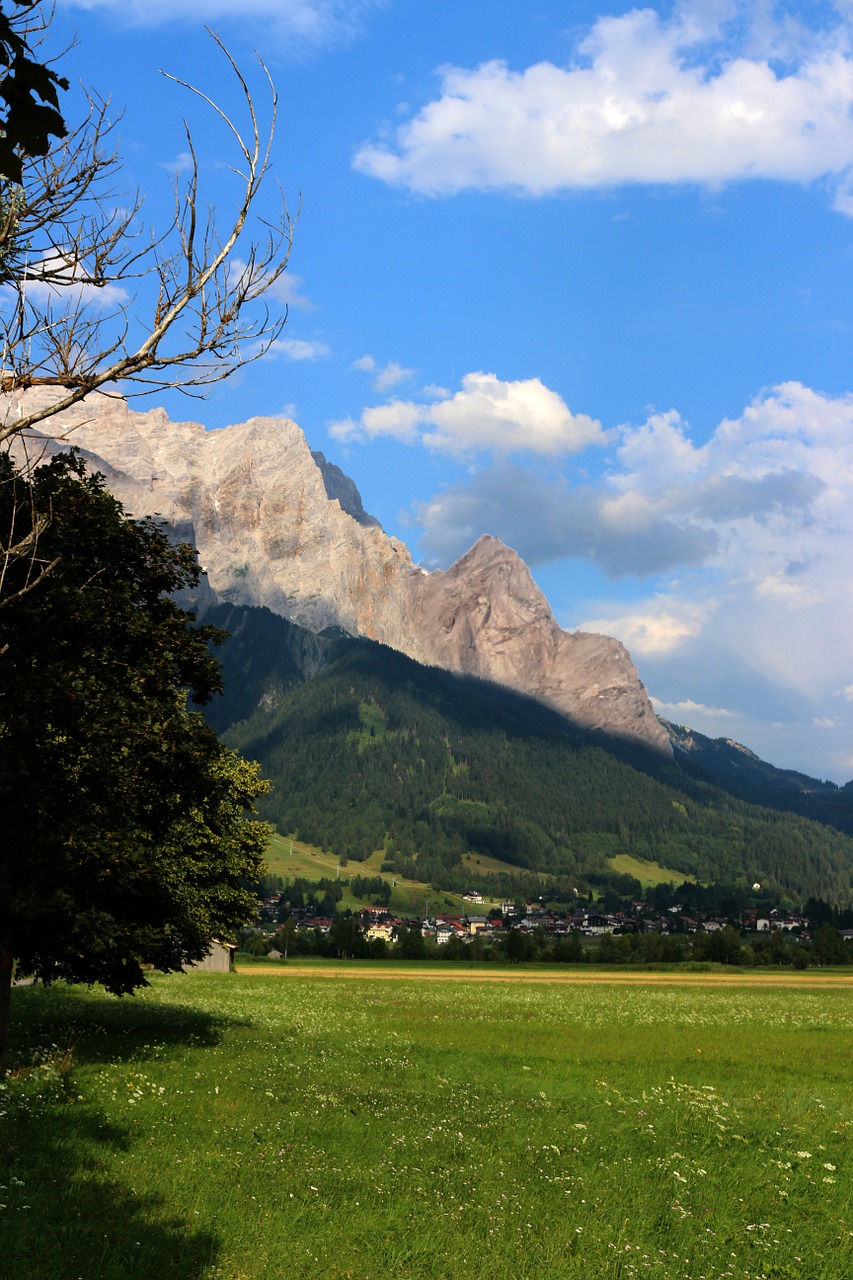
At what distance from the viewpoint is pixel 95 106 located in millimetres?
11352

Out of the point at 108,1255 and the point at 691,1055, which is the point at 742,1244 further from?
the point at 691,1055

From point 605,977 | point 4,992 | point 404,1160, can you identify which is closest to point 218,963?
point 605,977

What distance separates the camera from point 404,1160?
756 inches

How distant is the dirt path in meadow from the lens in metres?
94.8

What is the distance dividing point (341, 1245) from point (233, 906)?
22.5 metres

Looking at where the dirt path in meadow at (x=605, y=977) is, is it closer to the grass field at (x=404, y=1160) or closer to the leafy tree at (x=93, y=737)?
the grass field at (x=404, y=1160)

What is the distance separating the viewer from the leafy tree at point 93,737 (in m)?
21.7

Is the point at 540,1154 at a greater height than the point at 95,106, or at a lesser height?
lesser

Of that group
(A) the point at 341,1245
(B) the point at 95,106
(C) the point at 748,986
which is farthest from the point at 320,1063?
(C) the point at 748,986

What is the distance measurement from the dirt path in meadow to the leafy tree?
66.1m

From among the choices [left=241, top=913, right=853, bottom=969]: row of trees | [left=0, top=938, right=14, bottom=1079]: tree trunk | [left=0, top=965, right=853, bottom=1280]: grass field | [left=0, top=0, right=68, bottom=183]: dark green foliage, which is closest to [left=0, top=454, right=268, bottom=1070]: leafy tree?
[left=0, top=938, right=14, bottom=1079]: tree trunk

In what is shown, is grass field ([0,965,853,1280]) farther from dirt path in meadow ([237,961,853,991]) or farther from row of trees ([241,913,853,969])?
row of trees ([241,913,853,969])

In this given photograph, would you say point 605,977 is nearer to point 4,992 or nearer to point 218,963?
point 218,963

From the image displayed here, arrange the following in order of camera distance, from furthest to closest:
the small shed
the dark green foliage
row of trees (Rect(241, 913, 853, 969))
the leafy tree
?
row of trees (Rect(241, 913, 853, 969)) < the small shed < the leafy tree < the dark green foliage
